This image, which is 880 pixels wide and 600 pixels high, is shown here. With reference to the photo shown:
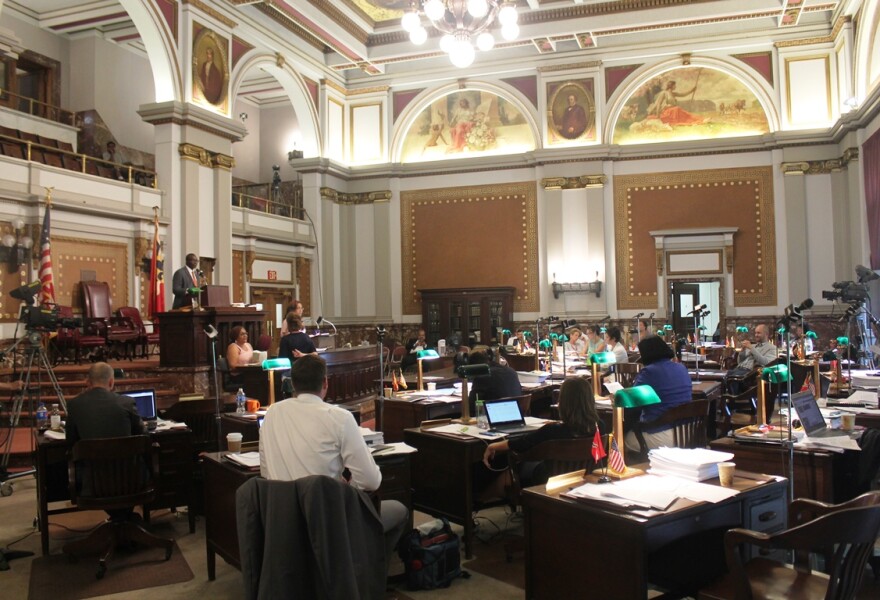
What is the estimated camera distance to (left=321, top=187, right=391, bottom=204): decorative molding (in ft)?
61.9

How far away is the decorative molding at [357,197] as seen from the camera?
18880 mm

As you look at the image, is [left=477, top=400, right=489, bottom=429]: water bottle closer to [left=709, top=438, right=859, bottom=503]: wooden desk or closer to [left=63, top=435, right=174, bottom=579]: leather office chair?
[left=709, top=438, right=859, bottom=503]: wooden desk

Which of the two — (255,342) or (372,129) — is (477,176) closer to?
(372,129)

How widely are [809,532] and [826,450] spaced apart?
2.04 metres

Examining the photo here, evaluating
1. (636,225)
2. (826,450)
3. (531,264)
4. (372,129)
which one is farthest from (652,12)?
(826,450)

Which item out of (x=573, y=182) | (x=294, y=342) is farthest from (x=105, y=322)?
(x=573, y=182)

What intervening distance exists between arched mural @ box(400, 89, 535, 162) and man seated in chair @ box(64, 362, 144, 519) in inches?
573

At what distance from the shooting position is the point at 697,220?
1712 centimetres

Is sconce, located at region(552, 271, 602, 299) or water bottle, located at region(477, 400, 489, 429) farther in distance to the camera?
sconce, located at region(552, 271, 602, 299)

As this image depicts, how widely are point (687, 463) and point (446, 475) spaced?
212cm

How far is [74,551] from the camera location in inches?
206

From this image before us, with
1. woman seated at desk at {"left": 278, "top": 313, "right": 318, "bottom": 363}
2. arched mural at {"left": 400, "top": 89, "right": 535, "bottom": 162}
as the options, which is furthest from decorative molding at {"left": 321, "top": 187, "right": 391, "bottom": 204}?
woman seated at desk at {"left": 278, "top": 313, "right": 318, "bottom": 363}

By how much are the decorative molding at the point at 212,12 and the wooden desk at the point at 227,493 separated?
38.1ft

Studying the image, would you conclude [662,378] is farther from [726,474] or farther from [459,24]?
[459,24]
